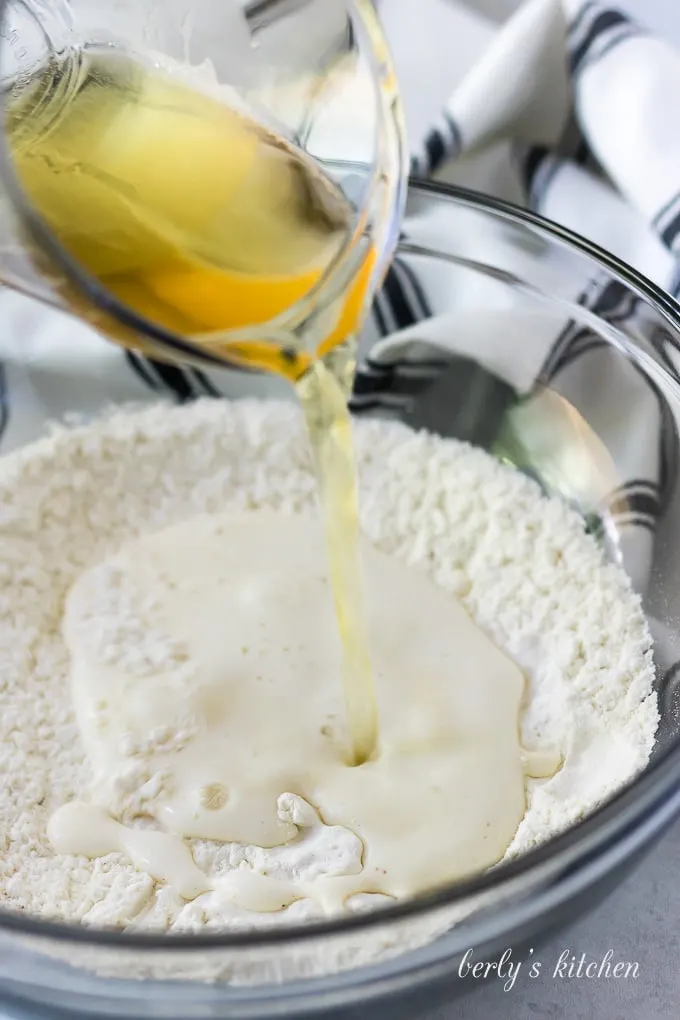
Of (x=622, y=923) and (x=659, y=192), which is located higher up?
(x=659, y=192)

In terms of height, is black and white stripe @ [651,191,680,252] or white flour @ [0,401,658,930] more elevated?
black and white stripe @ [651,191,680,252]

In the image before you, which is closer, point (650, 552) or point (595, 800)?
point (595, 800)

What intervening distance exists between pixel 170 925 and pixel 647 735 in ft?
1.02

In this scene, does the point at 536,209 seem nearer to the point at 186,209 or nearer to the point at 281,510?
the point at 281,510

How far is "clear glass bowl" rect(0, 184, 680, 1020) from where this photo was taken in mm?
464

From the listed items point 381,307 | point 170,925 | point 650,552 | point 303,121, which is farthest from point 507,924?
point 381,307

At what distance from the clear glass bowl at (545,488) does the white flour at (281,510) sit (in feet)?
0.10

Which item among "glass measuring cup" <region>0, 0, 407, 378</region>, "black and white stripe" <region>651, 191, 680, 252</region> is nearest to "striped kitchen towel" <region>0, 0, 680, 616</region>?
"black and white stripe" <region>651, 191, 680, 252</region>

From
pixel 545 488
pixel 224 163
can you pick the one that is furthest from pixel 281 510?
pixel 224 163

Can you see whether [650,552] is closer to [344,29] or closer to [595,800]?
[595,800]

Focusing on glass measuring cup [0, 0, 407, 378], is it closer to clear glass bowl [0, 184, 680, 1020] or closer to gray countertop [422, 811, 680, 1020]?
clear glass bowl [0, 184, 680, 1020]

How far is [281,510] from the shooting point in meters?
0.94

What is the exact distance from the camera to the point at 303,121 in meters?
0.71

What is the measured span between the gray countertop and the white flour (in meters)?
0.06
